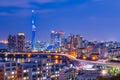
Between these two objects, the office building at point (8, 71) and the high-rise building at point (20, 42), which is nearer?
the office building at point (8, 71)

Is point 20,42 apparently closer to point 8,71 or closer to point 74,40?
point 74,40

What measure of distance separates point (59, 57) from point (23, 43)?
1342 cm

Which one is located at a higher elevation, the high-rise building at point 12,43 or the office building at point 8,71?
the high-rise building at point 12,43

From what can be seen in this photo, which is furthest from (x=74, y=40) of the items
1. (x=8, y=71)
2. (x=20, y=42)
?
(x=8, y=71)

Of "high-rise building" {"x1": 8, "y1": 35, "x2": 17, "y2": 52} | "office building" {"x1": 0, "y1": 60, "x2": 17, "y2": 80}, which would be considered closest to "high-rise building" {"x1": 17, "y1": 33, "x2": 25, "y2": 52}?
"high-rise building" {"x1": 8, "y1": 35, "x2": 17, "y2": 52}

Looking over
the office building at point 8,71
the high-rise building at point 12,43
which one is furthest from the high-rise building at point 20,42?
the office building at point 8,71

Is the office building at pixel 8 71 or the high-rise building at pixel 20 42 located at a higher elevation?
the high-rise building at pixel 20 42

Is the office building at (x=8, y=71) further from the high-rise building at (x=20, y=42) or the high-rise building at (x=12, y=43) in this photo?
the high-rise building at (x=12, y=43)

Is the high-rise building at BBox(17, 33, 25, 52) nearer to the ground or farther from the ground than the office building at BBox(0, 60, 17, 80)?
farther from the ground

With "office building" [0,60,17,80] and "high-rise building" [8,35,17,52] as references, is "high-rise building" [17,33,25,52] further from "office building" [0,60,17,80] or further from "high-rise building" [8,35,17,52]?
"office building" [0,60,17,80]

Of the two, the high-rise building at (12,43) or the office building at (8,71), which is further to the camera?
the high-rise building at (12,43)

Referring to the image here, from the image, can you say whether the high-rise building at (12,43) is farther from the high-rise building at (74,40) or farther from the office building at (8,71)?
the office building at (8,71)

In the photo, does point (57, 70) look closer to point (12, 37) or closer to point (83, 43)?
point (83, 43)

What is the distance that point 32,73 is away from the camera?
46.5 feet
